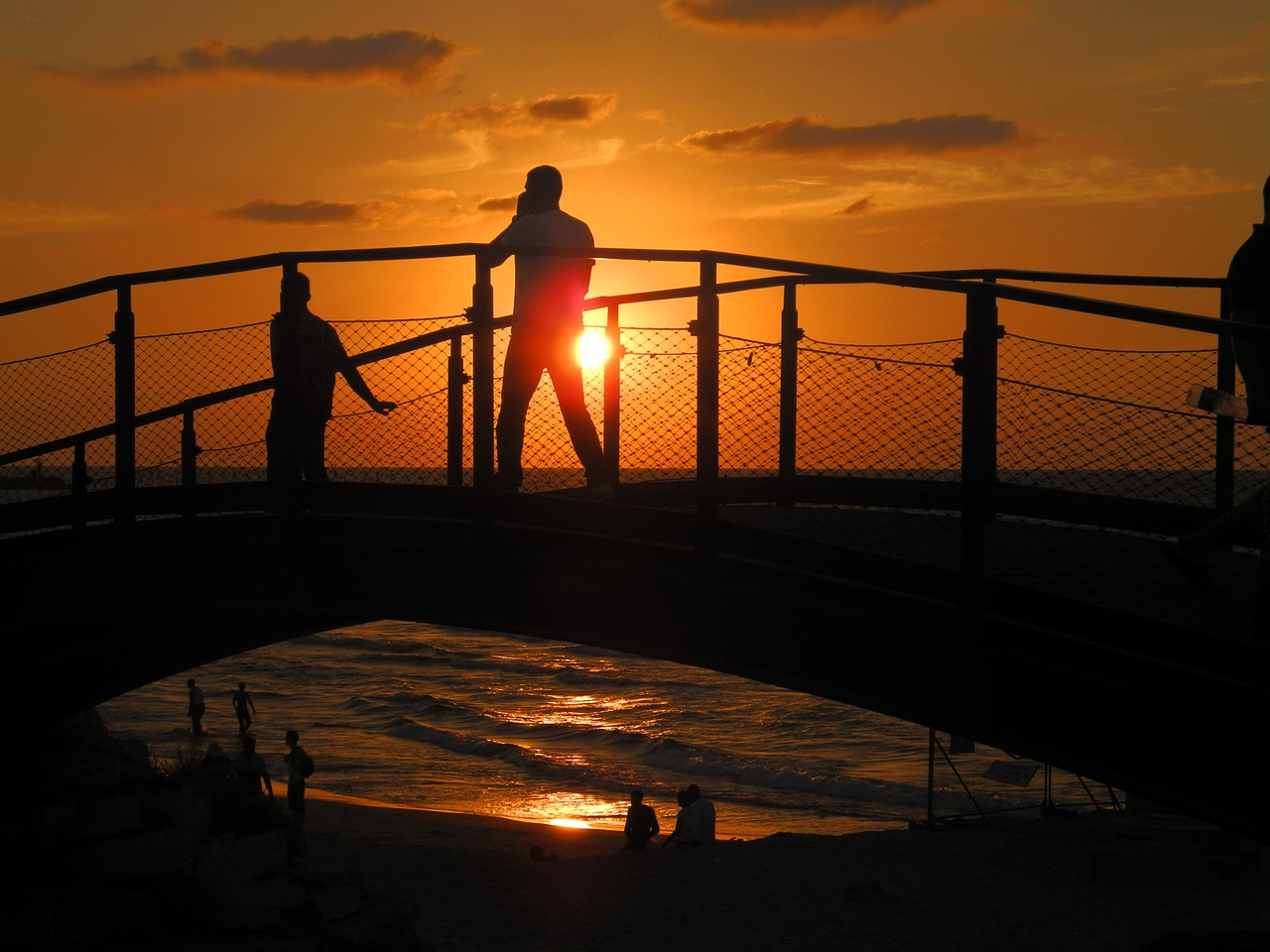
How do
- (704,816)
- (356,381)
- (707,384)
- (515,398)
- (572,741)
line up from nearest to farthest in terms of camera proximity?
1. (707,384)
2. (515,398)
3. (356,381)
4. (704,816)
5. (572,741)

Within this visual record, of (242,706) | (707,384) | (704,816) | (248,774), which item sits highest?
(707,384)

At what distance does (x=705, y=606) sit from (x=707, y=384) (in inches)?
38.8

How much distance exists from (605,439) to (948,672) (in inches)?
146

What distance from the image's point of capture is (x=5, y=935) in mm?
8883

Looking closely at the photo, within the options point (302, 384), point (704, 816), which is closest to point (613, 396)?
point (302, 384)

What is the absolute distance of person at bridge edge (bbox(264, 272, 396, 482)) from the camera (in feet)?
22.3

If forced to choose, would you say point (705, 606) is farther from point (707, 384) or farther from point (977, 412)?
point (977, 412)

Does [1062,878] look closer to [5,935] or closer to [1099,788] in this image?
[1099,788]

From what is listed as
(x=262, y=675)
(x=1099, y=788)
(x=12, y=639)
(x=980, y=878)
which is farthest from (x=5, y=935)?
(x=262, y=675)

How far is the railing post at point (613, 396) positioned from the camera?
8609 mm

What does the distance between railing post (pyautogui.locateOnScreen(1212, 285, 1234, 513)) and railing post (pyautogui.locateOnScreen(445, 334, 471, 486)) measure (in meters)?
4.14

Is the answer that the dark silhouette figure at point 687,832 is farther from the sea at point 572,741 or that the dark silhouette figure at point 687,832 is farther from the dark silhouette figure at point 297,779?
the dark silhouette figure at point 297,779

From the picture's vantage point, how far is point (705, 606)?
20.0ft

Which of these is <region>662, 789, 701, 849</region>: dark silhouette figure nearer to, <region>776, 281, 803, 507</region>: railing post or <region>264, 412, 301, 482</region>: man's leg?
<region>776, 281, 803, 507</region>: railing post
